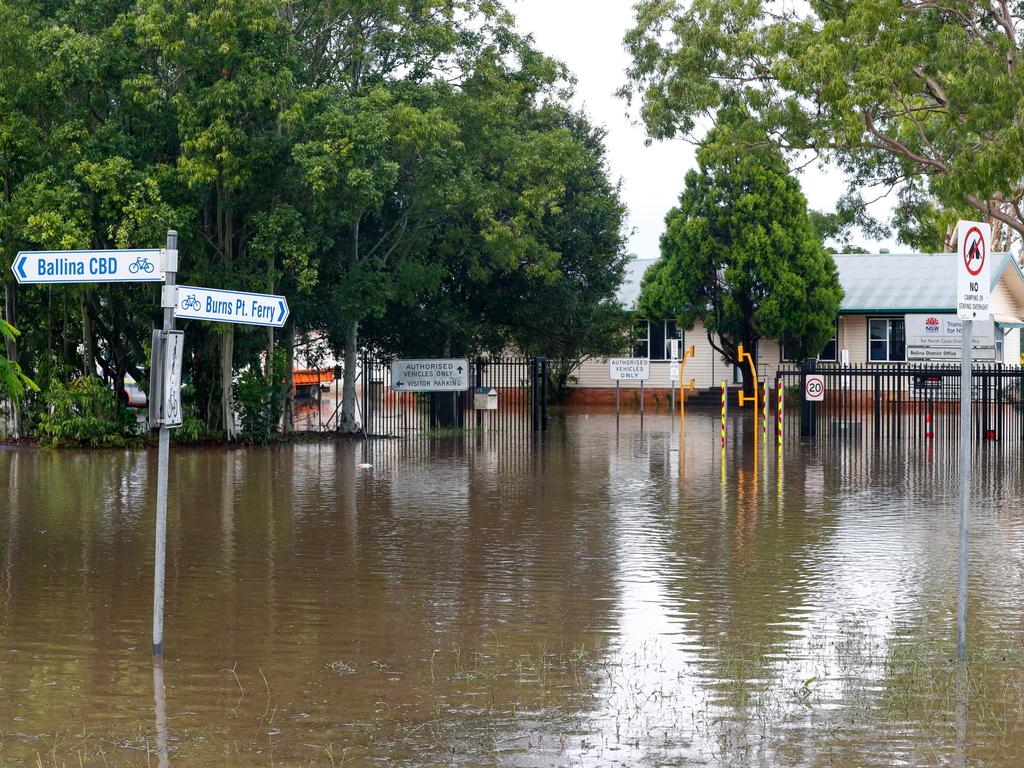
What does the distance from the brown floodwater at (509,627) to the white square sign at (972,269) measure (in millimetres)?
2145

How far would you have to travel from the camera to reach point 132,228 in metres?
23.7

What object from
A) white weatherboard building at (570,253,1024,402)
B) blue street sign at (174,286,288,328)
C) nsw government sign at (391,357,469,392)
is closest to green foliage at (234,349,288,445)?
nsw government sign at (391,357,469,392)

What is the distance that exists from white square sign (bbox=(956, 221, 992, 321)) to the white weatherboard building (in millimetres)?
37838

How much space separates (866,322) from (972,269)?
42.5 meters

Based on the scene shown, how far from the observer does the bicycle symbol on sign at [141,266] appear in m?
8.76

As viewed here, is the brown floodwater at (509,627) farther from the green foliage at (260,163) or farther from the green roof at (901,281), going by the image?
the green roof at (901,281)

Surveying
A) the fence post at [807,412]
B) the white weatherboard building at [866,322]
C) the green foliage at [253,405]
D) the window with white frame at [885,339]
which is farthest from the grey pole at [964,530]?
the window with white frame at [885,339]

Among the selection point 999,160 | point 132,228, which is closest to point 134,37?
point 132,228

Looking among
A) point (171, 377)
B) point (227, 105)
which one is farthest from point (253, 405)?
point (171, 377)

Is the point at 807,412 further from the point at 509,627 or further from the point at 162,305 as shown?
the point at 162,305

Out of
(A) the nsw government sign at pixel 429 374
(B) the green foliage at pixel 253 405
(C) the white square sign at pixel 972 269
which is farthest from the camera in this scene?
(A) the nsw government sign at pixel 429 374

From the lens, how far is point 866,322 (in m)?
49.5

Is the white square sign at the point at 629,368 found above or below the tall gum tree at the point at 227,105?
below

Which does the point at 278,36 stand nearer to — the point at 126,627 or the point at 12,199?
the point at 12,199
